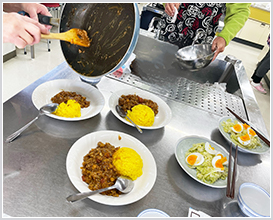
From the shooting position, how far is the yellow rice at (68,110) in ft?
3.98

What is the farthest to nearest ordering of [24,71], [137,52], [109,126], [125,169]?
[24,71], [137,52], [109,126], [125,169]

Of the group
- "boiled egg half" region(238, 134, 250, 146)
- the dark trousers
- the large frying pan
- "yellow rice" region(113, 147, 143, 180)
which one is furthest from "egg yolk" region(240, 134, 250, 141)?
the dark trousers

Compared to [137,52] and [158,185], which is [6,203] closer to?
[158,185]

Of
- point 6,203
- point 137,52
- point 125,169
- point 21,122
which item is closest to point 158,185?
point 125,169

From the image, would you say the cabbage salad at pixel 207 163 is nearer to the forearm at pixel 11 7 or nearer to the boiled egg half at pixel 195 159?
the boiled egg half at pixel 195 159

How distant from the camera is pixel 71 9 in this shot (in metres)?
1.13

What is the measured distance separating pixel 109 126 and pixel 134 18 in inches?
24.9

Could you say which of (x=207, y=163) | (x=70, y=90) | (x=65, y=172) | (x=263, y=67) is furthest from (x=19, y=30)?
(x=263, y=67)

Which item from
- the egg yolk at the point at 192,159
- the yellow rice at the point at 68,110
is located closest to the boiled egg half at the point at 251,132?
the egg yolk at the point at 192,159

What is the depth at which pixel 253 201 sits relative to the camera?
3.33 feet

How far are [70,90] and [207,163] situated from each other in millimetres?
959

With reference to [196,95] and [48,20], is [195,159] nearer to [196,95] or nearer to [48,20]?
[196,95]

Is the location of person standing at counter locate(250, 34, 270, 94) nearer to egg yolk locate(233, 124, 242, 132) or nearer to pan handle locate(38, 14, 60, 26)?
egg yolk locate(233, 124, 242, 132)

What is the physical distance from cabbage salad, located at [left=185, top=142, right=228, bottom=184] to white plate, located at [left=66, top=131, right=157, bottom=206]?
23cm
